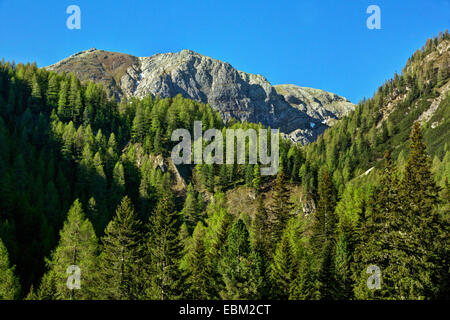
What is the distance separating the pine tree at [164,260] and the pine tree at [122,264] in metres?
1.72

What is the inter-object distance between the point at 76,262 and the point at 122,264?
6102 mm

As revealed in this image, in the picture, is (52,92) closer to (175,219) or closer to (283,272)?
(175,219)

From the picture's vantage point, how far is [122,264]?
100ft

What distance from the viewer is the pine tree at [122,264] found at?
1174 inches

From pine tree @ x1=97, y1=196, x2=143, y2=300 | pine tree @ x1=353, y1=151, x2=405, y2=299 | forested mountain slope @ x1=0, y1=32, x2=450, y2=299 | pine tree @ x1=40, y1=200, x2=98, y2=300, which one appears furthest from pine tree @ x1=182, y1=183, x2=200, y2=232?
pine tree @ x1=353, y1=151, x2=405, y2=299

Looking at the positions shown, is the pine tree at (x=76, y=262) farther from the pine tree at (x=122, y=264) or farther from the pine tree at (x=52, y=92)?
the pine tree at (x=52, y=92)

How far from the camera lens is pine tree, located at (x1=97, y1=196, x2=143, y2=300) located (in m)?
29.8

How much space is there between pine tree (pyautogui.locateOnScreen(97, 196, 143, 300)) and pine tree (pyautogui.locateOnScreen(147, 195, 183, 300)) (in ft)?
5.64

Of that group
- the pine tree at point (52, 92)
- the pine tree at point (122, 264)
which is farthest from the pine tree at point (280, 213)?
the pine tree at point (52, 92)

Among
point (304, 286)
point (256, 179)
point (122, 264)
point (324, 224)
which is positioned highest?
point (256, 179)

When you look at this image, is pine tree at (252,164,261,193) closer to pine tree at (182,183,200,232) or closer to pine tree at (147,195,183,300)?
pine tree at (182,183,200,232)

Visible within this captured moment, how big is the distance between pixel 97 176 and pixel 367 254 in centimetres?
7656

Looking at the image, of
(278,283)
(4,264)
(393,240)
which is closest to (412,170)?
(393,240)

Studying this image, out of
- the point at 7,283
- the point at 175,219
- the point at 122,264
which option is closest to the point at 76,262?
the point at 122,264
